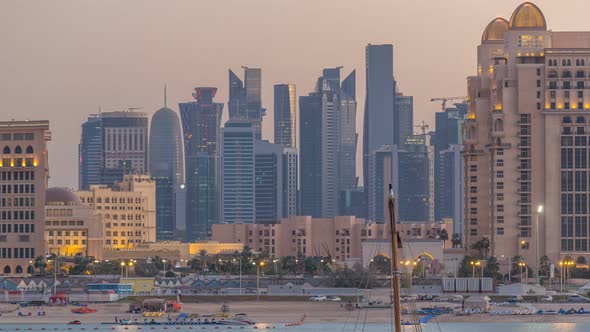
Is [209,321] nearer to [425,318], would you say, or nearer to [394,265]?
[425,318]

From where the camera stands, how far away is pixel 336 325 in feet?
624

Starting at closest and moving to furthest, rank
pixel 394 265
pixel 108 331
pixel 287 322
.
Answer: pixel 394 265 → pixel 108 331 → pixel 287 322

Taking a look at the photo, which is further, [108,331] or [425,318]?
[425,318]

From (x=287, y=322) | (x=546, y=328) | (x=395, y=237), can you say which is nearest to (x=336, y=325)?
(x=287, y=322)

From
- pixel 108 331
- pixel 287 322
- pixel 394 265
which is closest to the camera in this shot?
pixel 394 265

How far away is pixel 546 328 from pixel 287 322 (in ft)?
89.8

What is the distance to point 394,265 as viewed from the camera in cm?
9344

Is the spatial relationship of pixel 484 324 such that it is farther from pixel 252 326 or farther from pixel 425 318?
pixel 252 326

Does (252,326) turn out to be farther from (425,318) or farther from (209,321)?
→ (425,318)

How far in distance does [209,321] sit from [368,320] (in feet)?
57.6

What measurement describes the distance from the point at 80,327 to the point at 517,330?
1759 inches

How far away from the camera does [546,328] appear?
18975 cm

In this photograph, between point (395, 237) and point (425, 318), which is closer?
point (395, 237)

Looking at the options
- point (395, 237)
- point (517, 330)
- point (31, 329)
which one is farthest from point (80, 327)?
point (395, 237)
